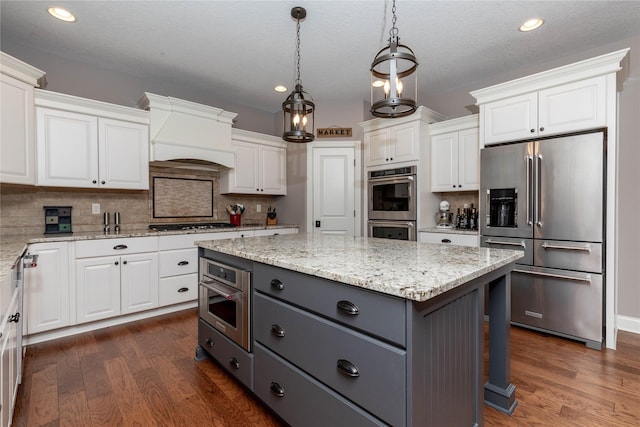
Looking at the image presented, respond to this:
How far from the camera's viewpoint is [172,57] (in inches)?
128

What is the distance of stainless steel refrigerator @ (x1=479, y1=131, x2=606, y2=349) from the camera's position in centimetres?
255

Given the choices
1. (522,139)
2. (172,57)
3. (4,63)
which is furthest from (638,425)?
(4,63)

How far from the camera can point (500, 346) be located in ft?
5.78

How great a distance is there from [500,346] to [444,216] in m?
2.40

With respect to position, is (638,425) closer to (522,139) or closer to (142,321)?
(522,139)

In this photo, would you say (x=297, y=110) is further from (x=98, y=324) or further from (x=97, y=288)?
(x=98, y=324)

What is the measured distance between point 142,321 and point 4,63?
97.3 inches

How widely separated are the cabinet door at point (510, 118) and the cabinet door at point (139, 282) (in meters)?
3.65

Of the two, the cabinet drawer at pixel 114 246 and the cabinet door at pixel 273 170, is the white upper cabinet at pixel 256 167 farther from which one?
the cabinet drawer at pixel 114 246

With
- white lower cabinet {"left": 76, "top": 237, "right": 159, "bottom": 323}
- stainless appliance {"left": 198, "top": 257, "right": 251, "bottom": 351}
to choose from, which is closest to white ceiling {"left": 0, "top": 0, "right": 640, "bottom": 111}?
white lower cabinet {"left": 76, "top": 237, "right": 159, "bottom": 323}

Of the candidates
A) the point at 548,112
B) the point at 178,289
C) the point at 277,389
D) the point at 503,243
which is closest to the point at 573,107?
the point at 548,112

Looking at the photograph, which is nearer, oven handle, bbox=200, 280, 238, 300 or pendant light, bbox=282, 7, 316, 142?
oven handle, bbox=200, 280, 238, 300

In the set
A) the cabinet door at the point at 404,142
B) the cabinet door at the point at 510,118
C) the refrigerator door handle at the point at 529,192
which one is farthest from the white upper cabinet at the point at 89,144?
the refrigerator door handle at the point at 529,192

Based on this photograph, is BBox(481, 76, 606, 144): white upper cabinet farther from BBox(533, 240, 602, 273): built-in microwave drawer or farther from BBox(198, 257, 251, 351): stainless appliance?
BBox(198, 257, 251, 351): stainless appliance
